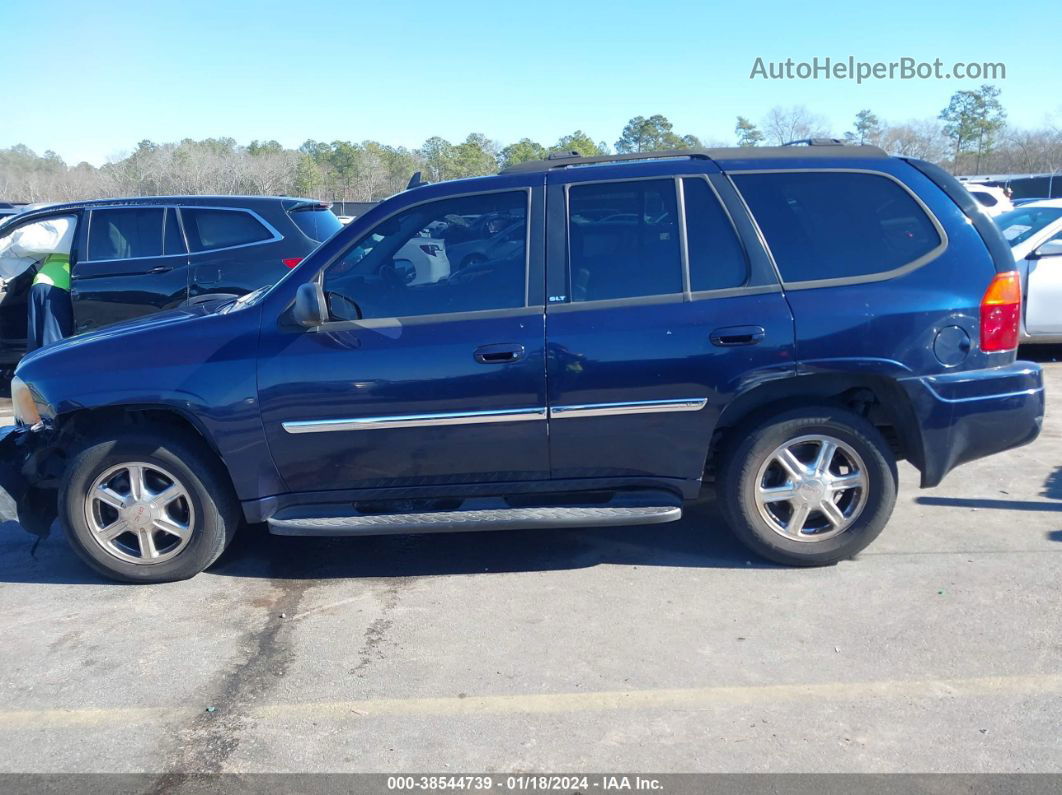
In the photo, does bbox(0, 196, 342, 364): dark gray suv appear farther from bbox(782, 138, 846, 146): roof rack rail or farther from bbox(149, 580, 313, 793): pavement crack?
bbox(782, 138, 846, 146): roof rack rail

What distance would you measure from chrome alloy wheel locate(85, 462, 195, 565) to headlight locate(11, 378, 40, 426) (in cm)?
53

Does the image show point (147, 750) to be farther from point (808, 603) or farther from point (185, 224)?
point (185, 224)

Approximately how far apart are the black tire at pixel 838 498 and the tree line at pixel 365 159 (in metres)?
16.8

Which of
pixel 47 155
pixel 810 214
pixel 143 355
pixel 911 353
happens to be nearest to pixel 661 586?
pixel 911 353

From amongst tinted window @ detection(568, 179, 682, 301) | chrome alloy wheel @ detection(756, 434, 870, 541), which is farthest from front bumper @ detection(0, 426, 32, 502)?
chrome alloy wheel @ detection(756, 434, 870, 541)

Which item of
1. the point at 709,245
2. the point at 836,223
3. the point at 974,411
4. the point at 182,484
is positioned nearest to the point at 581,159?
the point at 709,245

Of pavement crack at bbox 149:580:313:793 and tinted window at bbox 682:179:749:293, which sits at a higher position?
tinted window at bbox 682:179:749:293

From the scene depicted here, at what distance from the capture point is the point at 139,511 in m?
4.67

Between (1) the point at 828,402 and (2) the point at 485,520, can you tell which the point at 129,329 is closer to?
(2) the point at 485,520

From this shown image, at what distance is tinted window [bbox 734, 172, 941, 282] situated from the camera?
447 centimetres

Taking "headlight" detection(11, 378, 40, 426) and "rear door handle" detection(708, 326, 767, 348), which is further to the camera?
"headlight" detection(11, 378, 40, 426)

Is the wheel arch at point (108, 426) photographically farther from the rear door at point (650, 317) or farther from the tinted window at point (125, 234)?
the tinted window at point (125, 234)

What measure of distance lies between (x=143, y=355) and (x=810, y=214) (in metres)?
3.29

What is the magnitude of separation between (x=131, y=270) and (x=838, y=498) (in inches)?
257
